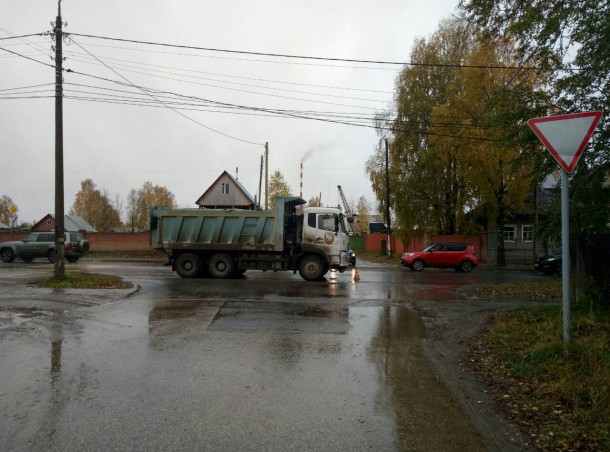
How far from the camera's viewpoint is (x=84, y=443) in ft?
12.0

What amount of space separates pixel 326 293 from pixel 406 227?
19.1 m

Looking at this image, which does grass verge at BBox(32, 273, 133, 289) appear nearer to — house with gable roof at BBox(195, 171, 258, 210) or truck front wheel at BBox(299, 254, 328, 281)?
truck front wheel at BBox(299, 254, 328, 281)

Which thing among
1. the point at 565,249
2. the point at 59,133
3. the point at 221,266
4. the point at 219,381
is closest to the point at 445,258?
the point at 221,266

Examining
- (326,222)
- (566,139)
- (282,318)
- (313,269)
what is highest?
(566,139)

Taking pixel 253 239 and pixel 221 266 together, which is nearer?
pixel 253 239

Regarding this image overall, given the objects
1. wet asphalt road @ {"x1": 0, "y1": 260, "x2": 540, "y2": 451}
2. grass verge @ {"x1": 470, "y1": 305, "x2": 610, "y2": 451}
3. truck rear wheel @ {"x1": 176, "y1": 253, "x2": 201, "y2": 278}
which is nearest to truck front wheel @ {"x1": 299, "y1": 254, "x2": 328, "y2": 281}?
truck rear wheel @ {"x1": 176, "y1": 253, "x2": 201, "y2": 278}

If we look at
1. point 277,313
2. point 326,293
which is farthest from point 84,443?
point 326,293

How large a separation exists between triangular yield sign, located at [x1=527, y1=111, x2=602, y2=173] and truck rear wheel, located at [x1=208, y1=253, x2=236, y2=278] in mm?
13668

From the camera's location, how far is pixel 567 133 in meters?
5.23

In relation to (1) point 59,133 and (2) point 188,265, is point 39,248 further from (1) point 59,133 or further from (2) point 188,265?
(1) point 59,133

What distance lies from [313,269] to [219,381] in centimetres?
1207

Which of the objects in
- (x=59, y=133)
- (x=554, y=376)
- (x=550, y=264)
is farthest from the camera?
(x=550, y=264)

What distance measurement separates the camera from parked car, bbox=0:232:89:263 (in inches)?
1037

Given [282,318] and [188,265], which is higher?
[188,265]
